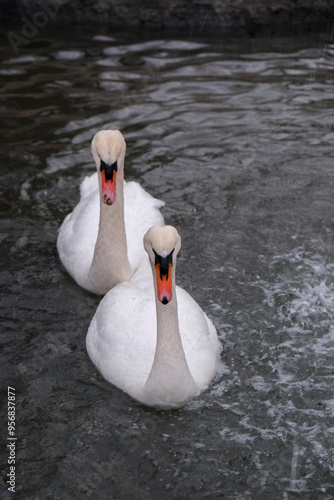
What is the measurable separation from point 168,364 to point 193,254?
7.61ft

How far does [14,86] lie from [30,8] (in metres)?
2.71

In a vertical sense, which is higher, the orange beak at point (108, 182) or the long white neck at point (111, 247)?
the orange beak at point (108, 182)

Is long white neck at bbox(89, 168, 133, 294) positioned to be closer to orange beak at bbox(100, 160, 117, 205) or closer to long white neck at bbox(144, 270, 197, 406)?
orange beak at bbox(100, 160, 117, 205)

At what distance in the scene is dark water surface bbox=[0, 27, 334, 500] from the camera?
18.7 feet

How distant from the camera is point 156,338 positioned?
20.6 ft

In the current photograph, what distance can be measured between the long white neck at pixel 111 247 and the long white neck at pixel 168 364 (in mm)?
1429

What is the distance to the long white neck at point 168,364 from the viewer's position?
5961 millimetres

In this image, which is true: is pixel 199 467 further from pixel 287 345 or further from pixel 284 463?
pixel 287 345

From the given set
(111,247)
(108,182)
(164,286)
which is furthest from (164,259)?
(111,247)

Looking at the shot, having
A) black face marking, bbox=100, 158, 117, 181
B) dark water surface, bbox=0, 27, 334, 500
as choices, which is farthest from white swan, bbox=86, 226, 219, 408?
black face marking, bbox=100, 158, 117, 181

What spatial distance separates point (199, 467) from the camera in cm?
562

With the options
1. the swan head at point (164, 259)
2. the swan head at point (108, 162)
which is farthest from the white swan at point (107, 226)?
the swan head at point (164, 259)

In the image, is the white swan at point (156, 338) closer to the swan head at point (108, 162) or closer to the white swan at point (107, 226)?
the white swan at point (107, 226)

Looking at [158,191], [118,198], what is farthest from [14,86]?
[118,198]
